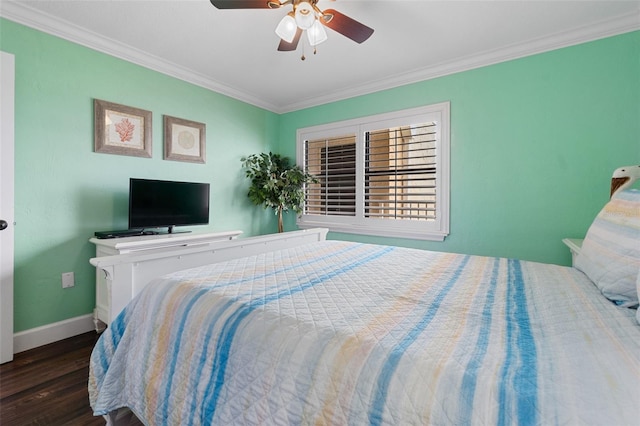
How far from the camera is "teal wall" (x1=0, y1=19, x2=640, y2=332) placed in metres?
2.17

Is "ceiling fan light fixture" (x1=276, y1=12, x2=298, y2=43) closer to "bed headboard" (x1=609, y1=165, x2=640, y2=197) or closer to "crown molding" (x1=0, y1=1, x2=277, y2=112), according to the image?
"crown molding" (x1=0, y1=1, x2=277, y2=112)

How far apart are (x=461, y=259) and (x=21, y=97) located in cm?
324

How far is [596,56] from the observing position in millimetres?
2268

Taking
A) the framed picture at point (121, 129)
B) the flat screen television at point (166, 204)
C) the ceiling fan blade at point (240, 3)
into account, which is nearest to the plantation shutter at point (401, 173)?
the flat screen television at point (166, 204)

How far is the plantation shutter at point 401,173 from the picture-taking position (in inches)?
120

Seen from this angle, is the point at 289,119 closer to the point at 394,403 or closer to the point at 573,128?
the point at 573,128

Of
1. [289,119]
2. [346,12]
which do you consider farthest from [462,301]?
[289,119]

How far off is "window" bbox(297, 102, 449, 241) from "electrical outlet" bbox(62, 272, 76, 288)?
2462mm

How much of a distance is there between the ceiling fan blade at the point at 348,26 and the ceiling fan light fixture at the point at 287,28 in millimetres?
181

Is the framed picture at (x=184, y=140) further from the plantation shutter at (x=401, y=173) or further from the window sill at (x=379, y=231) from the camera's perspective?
the plantation shutter at (x=401, y=173)

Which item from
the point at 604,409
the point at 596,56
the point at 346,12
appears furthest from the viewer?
the point at 596,56

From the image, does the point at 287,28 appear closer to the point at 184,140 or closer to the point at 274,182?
the point at 184,140

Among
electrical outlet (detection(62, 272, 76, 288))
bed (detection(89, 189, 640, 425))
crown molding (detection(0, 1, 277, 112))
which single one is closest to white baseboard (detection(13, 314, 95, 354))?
electrical outlet (detection(62, 272, 76, 288))

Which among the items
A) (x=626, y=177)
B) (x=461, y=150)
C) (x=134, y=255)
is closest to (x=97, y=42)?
(x=134, y=255)
